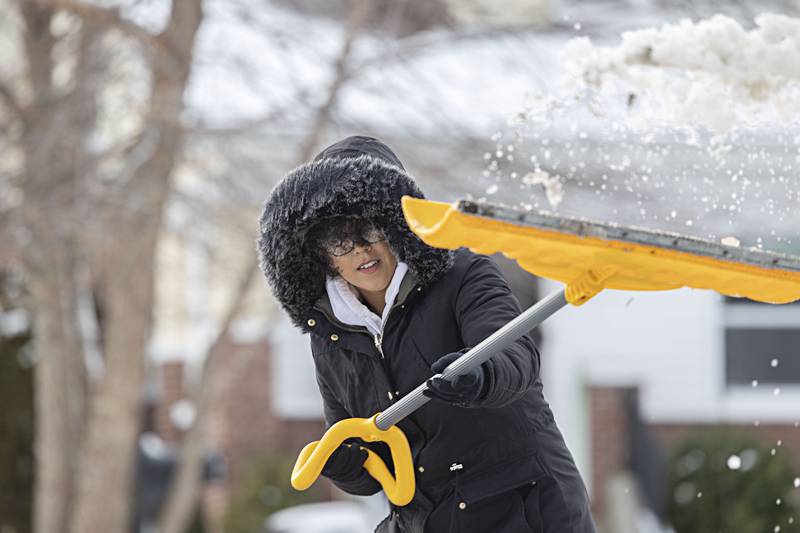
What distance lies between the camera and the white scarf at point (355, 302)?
117 inches

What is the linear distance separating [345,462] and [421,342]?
0.36 m

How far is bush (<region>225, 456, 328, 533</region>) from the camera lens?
12.0 metres

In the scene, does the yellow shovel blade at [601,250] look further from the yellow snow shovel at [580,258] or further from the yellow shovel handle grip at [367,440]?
the yellow shovel handle grip at [367,440]

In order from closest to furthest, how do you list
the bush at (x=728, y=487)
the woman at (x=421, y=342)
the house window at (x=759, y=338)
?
the woman at (x=421, y=342), the bush at (x=728, y=487), the house window at (x=759, y=338)

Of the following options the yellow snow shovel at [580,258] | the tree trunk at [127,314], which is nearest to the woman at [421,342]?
the yellow snow shovel at [580,258]

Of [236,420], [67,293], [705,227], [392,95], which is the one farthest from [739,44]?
[236,420]

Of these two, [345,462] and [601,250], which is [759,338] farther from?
[601,250]

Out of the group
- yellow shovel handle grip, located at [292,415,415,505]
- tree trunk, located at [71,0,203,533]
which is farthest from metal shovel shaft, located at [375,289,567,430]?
tree trunk, located at [71,0,203,533]

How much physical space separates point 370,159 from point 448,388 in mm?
649

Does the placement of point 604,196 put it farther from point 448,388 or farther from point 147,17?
point 147,17

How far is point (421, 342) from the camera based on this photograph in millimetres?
2973

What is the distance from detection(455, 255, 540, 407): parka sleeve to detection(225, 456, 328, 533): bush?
9296mm

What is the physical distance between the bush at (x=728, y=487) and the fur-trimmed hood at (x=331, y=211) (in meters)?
7.25

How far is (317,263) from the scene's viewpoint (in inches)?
125
